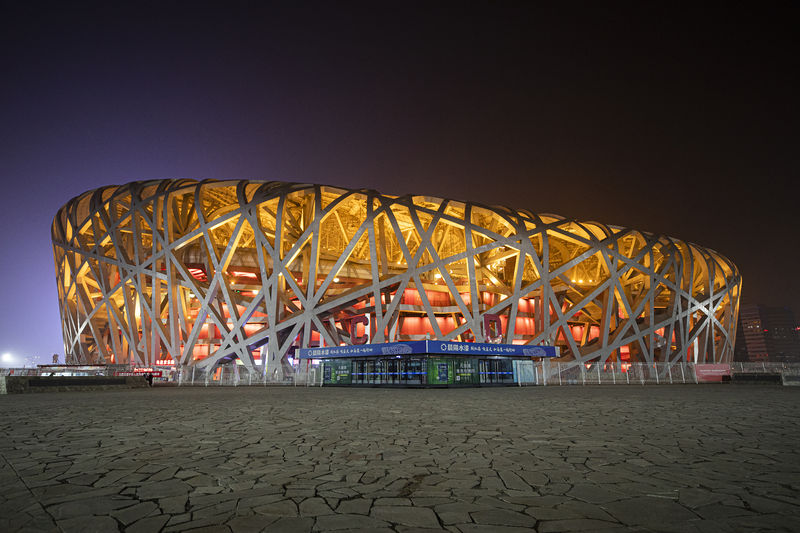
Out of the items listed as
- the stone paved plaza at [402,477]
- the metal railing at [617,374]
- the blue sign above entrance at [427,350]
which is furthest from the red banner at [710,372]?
the stone paved plaza at [402,477]

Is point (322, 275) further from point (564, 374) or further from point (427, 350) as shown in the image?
point (564, 374)

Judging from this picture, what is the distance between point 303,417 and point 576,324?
51.9m

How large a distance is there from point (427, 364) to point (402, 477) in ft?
72.1

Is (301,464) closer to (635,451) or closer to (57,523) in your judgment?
(57,523)

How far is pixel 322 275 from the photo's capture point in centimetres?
4472

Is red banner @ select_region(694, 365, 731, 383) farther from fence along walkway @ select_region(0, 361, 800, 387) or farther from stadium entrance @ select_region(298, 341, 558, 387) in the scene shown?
stadium entrance @ select_region(298, 341, 558, 387)

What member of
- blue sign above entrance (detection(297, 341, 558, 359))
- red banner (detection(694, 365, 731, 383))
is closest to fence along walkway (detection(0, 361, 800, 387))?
red banner (detection(694, 365, 731, 383))

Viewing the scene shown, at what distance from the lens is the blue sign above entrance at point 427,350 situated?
25078 mm

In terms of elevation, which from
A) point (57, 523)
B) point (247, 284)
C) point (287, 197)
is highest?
point (287, 197)

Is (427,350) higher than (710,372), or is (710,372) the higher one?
(427,350)

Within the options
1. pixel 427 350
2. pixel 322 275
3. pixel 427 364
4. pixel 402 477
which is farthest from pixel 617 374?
pixel 402 477

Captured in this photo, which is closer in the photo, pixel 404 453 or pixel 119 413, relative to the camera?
pixel 404 453

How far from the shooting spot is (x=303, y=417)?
942cm

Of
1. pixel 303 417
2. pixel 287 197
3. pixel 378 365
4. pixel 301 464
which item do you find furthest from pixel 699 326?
pixel 301 464
